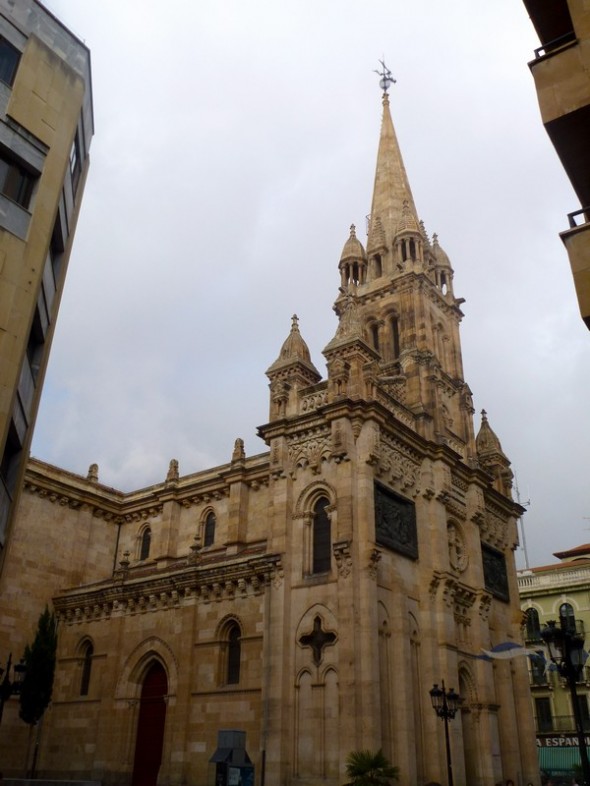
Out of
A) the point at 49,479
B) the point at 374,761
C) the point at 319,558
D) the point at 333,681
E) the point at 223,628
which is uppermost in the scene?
the point at 49,479

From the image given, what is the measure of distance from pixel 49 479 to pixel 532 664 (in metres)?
33.7

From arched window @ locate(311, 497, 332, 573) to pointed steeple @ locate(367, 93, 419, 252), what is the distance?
1936 cm

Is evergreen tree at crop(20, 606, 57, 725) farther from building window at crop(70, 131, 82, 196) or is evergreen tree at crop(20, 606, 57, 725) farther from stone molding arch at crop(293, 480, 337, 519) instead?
building window at crop(70, 131, 82, 196)

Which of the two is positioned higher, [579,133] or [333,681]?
[579,133]

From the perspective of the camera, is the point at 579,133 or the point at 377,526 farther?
the point at 377,526

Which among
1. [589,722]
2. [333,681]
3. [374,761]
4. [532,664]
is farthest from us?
[532,664]

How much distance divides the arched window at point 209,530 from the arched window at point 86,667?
7.07 meters

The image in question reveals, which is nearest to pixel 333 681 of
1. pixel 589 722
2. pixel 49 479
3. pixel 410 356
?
pixel 410 356

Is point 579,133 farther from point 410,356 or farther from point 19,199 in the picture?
point 410,356

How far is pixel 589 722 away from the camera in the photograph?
150 feet

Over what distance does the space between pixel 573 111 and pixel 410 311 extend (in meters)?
25.7

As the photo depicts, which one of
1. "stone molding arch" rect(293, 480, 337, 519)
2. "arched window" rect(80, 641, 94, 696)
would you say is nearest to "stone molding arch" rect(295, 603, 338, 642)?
"stone molding arch" rect(293, 480, 337, 519)

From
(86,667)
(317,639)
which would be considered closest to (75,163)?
(317,639)

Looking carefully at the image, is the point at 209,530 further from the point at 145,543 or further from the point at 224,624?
the point at 224,624
